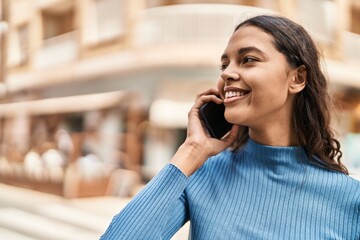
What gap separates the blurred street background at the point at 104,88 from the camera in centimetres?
411

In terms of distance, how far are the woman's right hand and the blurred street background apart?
296 cm

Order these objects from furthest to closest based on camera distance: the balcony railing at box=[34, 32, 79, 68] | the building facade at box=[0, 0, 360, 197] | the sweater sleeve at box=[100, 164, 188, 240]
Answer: the balcony railing at box=[34, 32, 79, 68] < the building facade at box=[0, 0, 360, 197] < the sweater sleeve at box=[100, 164, 188, 240]

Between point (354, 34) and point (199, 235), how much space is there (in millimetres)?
2747

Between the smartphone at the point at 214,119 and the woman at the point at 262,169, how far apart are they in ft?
0.07

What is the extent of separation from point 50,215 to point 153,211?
285cm

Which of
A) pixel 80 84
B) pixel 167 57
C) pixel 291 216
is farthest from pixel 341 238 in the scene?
pixel 80 84

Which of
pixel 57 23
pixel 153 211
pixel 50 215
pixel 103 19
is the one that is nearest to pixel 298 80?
pixel 153 211

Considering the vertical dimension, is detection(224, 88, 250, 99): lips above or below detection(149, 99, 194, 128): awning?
above

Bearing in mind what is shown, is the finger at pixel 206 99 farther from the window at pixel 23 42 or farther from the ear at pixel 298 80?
the window at pixel 23 42

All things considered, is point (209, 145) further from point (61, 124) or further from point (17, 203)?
point (61, 124)

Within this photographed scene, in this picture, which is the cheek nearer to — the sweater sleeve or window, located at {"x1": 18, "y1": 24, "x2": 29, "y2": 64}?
the sweater sleeve

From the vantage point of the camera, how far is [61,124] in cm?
543

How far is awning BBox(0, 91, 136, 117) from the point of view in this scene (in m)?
4.91

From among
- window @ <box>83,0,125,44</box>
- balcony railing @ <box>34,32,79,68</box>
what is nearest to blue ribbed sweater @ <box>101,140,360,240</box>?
balcony railing @ <box>34,32,79,68</box>
